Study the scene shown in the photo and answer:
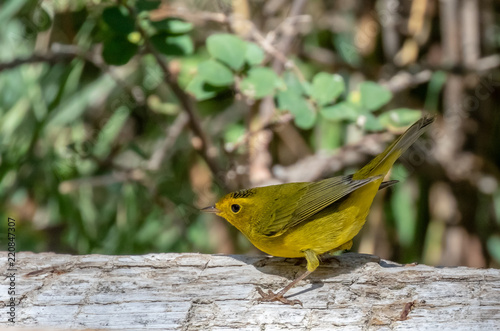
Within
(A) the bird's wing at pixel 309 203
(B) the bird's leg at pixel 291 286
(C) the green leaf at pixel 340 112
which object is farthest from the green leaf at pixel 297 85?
(B) the bird's leg at pixel 291 286

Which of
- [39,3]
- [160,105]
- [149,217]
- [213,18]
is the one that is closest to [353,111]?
[213,18]

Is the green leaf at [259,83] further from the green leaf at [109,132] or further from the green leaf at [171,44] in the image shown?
the green leaf at [109,132]

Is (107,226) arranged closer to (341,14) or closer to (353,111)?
(353,111)

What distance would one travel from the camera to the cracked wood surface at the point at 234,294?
86.3 inches

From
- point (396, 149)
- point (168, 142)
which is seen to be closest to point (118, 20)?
point (168, 142)

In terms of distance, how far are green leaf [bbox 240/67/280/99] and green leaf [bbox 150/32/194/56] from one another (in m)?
0.44

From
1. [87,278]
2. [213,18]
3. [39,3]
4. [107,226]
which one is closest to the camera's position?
[87,278]

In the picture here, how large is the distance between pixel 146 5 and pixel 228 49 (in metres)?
0.54

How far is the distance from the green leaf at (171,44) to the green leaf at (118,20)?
177mm

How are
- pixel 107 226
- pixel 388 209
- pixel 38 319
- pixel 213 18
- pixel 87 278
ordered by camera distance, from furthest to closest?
pixel 388 209
pixel 107 226
pixel 213 18
pixel 87 278
pixel 38 319

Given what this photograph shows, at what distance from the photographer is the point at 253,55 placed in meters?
3.43

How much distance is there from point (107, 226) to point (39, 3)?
1.79 metres

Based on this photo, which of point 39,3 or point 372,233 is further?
point 372,233

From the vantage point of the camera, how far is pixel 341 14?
16.6 feet
